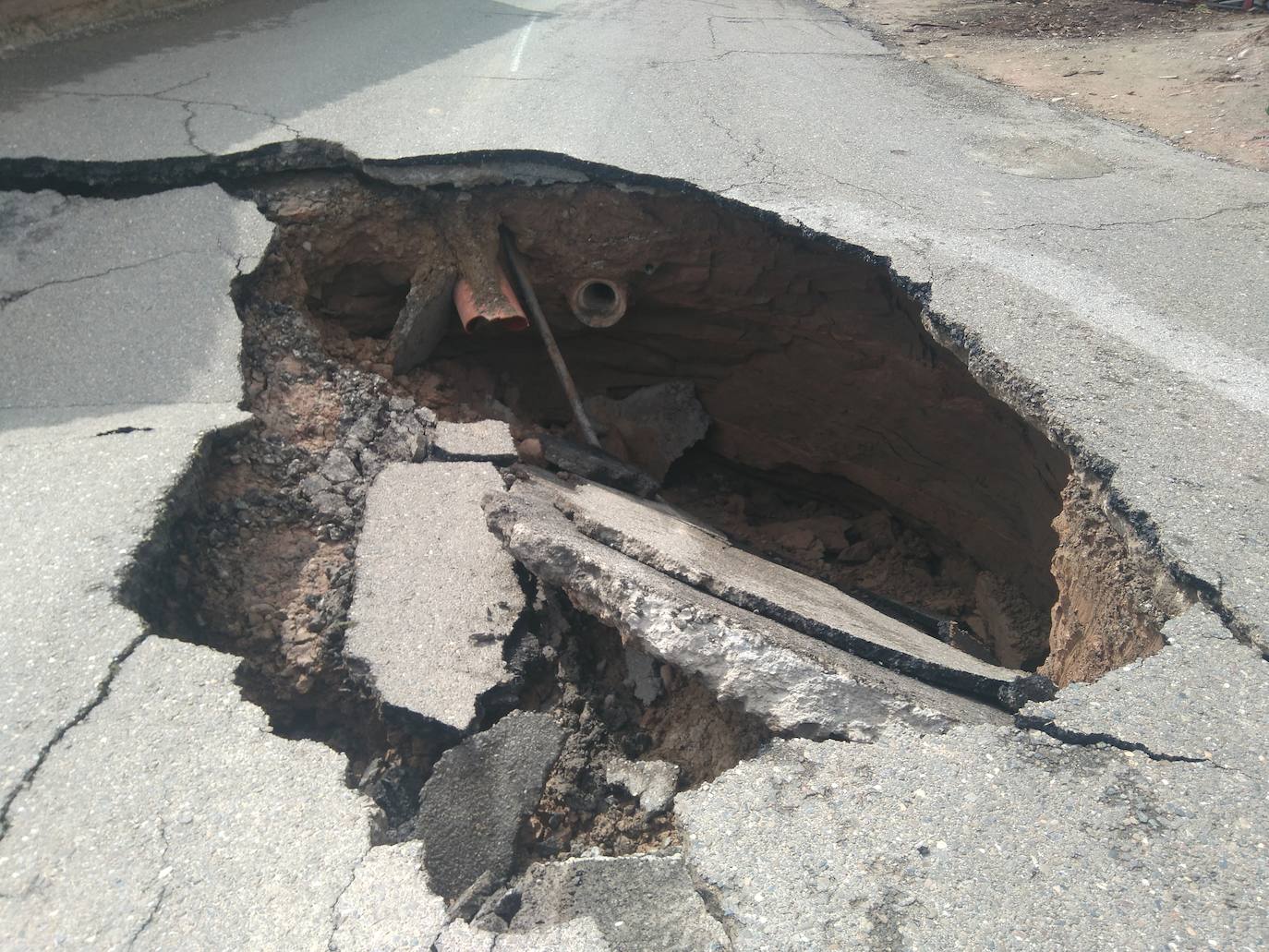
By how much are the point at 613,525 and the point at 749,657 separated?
95 centimetres

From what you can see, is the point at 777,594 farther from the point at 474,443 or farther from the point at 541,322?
the point at 541,322

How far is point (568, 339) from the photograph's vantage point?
5746 millimetres

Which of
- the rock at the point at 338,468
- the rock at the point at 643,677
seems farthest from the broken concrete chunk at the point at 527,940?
the rock at the point at 338,468

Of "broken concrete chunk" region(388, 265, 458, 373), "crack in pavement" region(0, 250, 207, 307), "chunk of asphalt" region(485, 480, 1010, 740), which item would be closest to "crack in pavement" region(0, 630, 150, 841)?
"chunk of asphalt" region(485, 480, 1010, 740)

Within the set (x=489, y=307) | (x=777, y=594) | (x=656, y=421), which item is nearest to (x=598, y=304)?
(x=489, y=307)

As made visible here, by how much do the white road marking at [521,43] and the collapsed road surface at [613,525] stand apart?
13 cm

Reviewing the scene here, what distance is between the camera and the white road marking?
6.32 m

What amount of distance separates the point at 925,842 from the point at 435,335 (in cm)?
386

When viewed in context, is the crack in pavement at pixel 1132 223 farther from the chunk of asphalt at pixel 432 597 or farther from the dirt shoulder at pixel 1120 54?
the chunk of asphalt at pixel 432 597

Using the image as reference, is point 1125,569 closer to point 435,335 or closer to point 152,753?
point 152,753

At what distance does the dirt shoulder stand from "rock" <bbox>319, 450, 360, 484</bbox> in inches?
208

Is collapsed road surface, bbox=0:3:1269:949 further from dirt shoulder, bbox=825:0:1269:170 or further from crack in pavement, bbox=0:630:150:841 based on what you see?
dirt shoulder, bbox=825:0:1269:170

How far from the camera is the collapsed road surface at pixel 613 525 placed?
195 cm

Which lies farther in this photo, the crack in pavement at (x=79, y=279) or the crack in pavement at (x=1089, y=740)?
the crack in pavement at (x=79, y=279)
